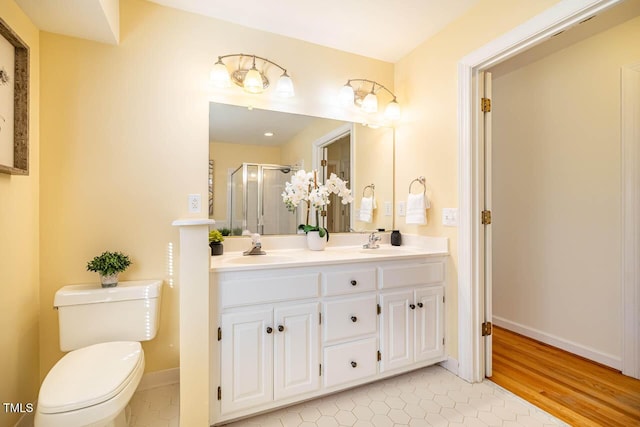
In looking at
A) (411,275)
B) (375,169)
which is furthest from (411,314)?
(375,169)

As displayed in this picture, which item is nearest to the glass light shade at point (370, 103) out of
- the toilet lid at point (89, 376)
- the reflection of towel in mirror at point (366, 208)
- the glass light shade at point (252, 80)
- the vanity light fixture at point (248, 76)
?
the vanity light fixture at point (248, 76)

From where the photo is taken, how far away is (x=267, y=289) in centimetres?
155

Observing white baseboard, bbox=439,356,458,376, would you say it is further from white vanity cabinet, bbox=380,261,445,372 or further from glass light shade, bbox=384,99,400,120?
glass light shade, bbox=384,99,400,120

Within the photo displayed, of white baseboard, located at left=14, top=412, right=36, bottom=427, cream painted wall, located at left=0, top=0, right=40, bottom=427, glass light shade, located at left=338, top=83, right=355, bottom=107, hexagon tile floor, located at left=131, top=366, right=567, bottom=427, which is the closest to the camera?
cream painted wall, located at left=0, top=0, right=40, bottom=427

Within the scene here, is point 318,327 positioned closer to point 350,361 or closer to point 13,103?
point 350,361

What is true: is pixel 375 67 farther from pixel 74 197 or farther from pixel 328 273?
pixel 74 197

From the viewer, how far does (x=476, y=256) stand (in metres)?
1.93

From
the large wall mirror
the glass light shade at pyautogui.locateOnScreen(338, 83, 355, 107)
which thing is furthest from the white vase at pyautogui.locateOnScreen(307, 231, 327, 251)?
the glass light shade at pyautogui.locateOnScreen(338, 83, 355, 107)

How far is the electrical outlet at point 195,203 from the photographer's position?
1.89 m

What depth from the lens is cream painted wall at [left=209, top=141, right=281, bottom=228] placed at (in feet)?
6.52

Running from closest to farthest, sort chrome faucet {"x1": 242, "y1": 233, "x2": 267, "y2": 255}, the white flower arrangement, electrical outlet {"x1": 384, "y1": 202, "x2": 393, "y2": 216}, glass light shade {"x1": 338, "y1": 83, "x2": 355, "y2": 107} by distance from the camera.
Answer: chrome faucet {"x1": 242, "y1": 233, "x2": 267, "y2": 255}, the white flower arrangement, glass light shade {"x1": 338, "y1": 83, "x2": 355, "y2": 107}, electrical outlet {"x1": 384, "y1": 202, "x2": 393, "y2": 216}

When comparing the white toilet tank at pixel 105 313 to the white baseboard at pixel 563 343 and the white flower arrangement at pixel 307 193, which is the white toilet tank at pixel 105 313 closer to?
the white flower arrangement at pixel 307 193

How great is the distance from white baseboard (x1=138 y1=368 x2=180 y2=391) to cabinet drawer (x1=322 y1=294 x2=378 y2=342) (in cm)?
102

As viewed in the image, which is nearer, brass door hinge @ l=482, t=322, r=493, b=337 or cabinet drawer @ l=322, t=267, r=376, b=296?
cabinet drawer @ l=322, t=267, r=376, b=296
